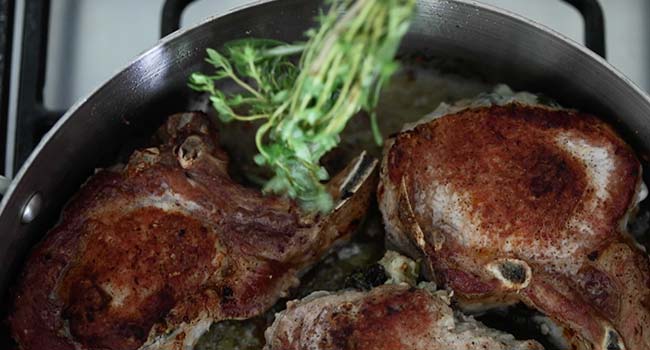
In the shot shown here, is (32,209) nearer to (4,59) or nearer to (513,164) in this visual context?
(4,59)

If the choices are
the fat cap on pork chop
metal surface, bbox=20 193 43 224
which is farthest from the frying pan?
the fat cap on pork chop

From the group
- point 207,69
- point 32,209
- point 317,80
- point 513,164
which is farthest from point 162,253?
point 513,164

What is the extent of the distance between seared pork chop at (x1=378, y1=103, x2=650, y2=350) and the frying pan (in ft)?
0.33

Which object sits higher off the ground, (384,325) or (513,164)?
(513,164)

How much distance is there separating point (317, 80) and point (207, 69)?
547 mm

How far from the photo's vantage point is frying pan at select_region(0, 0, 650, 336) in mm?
1564

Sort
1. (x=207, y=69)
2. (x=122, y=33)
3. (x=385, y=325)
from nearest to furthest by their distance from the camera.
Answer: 1. (x=385, y=325)
2. (x=207, y=69)
3. (x=122, y=33)

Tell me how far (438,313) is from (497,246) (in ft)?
0.50

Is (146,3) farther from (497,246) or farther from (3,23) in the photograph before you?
(497,246)

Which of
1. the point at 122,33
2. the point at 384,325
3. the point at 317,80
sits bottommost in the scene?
the point at 384,325

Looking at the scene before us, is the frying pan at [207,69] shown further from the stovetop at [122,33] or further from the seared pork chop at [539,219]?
the stovetop at [122,33]

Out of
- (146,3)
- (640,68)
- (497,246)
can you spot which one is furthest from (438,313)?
(146,3)

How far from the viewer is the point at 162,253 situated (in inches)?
61.7

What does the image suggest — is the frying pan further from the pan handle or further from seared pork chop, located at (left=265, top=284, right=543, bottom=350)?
seared pork chop, located at (left=265, top=284, right=543, bottom=350)
